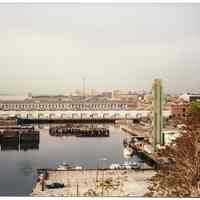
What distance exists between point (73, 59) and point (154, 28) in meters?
0.70

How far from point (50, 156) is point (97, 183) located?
1.47 feet

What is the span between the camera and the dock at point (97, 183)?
12.3ft

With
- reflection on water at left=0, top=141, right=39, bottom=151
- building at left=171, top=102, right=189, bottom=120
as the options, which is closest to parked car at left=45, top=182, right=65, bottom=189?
reflection on water at left=0, top=141, right=39, bottom=151

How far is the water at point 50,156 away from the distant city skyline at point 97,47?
1.49 feet

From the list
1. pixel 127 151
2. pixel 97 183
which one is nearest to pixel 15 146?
pixel 97 183

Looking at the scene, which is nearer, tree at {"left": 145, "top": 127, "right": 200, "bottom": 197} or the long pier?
tree at {"left": 145, "top": 127, "right": 200, "bottom": 197}

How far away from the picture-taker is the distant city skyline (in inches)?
149

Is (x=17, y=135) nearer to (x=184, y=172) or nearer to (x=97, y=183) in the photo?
(x=97, y=183)

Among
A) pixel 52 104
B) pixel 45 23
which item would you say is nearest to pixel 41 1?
pixel 45 23

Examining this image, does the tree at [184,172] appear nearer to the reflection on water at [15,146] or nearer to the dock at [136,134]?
the dock at [136,134]

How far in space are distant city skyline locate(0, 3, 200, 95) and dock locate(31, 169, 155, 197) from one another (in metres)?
0.68

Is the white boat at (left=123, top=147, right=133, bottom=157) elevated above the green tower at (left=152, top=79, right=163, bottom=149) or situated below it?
below

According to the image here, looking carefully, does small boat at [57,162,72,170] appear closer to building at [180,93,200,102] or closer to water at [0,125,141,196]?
water at [0,125,141,196]

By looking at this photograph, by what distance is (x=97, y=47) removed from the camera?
3.87 m
